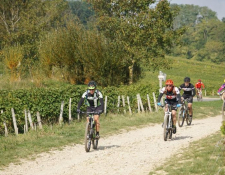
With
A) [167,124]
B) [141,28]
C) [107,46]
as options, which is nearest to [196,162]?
[167,124]

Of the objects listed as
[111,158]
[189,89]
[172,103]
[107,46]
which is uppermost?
[107,46]

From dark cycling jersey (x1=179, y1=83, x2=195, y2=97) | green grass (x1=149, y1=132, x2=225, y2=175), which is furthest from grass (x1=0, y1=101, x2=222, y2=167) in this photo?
green grass (x1=149, y1=132, x2=225, y2=175)

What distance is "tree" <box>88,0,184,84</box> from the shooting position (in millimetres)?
31766

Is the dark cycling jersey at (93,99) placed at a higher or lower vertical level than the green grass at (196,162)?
higher

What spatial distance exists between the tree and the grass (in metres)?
9.66

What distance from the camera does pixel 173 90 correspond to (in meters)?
14.7

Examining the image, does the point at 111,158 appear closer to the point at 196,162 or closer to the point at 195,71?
the point at 196,162

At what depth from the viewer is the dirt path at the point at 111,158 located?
33.5 ft

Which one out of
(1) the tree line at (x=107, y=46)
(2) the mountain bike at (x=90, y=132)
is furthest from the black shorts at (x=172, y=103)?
(1) the tree line at (x=107, y=46)

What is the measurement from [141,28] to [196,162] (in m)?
23.6

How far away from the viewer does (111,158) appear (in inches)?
453

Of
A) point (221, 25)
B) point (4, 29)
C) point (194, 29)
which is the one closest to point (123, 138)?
point (4, 29)

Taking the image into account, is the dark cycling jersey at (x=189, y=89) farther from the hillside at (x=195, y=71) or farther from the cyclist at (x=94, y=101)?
the hillside at (x=195, y=71)

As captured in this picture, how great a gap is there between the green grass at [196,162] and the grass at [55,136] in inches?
175
